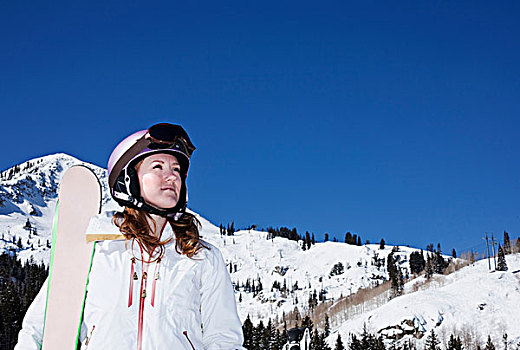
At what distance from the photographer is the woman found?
323 centimetres

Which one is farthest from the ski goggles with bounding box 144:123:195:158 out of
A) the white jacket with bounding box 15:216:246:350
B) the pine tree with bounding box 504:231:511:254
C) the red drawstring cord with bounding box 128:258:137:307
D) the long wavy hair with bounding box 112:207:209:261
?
the pine tree with bounding box 504:231:511:254

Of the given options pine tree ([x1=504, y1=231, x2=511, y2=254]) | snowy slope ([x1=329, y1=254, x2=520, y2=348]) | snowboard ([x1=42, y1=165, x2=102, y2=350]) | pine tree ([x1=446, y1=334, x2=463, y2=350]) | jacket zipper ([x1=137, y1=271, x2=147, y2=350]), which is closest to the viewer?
jacket zipper ([x1=137, y1=271, x2=147, y2=350])

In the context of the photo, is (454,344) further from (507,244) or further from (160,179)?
(160,179)

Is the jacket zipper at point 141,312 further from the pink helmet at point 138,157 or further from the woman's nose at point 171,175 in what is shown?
the woman's nose at point 171,175

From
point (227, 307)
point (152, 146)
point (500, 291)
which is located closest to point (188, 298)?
point (227, 307)

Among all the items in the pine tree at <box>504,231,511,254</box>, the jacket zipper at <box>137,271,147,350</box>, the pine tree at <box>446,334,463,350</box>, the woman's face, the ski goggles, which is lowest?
the jacket zipper at <box>137,271,147,350</box>

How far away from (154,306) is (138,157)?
97 centimetres

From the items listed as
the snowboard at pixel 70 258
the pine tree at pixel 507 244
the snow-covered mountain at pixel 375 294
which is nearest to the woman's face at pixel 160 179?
the snowboard at pixel 70 258

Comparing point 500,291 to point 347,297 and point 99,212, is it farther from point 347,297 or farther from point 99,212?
point 99,212

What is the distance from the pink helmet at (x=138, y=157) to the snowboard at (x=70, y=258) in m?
0.20

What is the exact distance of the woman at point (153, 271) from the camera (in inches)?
127

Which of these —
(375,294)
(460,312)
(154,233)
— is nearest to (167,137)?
(154,233)

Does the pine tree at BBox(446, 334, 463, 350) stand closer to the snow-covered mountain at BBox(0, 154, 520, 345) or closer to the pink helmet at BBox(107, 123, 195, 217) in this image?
the snow-covered mountain at BBox(0, 154, 520, 345)

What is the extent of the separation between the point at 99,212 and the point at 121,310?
835 millimetres
